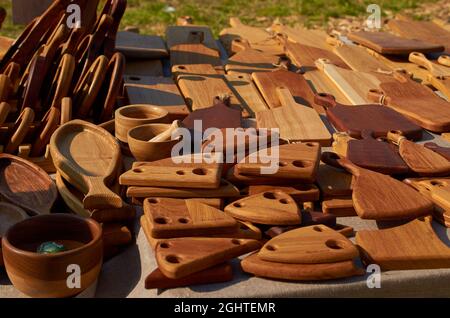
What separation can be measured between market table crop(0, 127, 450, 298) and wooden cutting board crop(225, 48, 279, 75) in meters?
1.42

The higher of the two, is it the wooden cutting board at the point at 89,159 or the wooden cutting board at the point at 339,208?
the wooden cutting board at the point at 89,159

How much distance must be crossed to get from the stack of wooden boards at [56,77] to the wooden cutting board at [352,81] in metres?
0.90

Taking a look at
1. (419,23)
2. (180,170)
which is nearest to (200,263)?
(180,170)

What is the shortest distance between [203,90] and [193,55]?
559 millimetres

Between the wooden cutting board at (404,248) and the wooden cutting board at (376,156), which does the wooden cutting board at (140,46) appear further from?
the wooden cutting board at (404,248)

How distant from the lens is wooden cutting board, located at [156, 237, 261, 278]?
57.9 inches

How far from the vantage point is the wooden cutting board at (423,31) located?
3.54 meters

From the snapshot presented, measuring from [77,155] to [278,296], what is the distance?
0.77 meters

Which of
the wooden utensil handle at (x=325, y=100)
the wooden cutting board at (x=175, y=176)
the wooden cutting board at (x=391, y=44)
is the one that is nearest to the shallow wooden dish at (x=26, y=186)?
the wooden cutting board at (x=175, y=176)

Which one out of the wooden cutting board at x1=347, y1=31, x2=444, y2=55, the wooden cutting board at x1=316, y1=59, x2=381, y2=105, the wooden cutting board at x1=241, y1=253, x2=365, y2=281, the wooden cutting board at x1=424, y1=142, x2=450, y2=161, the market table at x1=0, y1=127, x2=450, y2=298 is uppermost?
the wooden cutting board at x1=347, y1=31, x2=444, y2=55

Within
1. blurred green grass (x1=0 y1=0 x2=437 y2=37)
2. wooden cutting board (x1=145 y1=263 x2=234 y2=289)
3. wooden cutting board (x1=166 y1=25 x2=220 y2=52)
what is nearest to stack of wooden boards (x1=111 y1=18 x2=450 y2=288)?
wooden cutting board (x1=145 y1=263 x2=234 y2=289)

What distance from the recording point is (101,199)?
171 centimetres

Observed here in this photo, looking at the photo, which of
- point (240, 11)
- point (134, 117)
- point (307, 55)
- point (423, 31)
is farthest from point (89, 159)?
point (240, 11)

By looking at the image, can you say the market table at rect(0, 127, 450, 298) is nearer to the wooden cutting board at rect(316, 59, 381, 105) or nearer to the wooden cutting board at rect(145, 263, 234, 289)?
the wooden cutting board at rect(145, 263, 234, 289)
